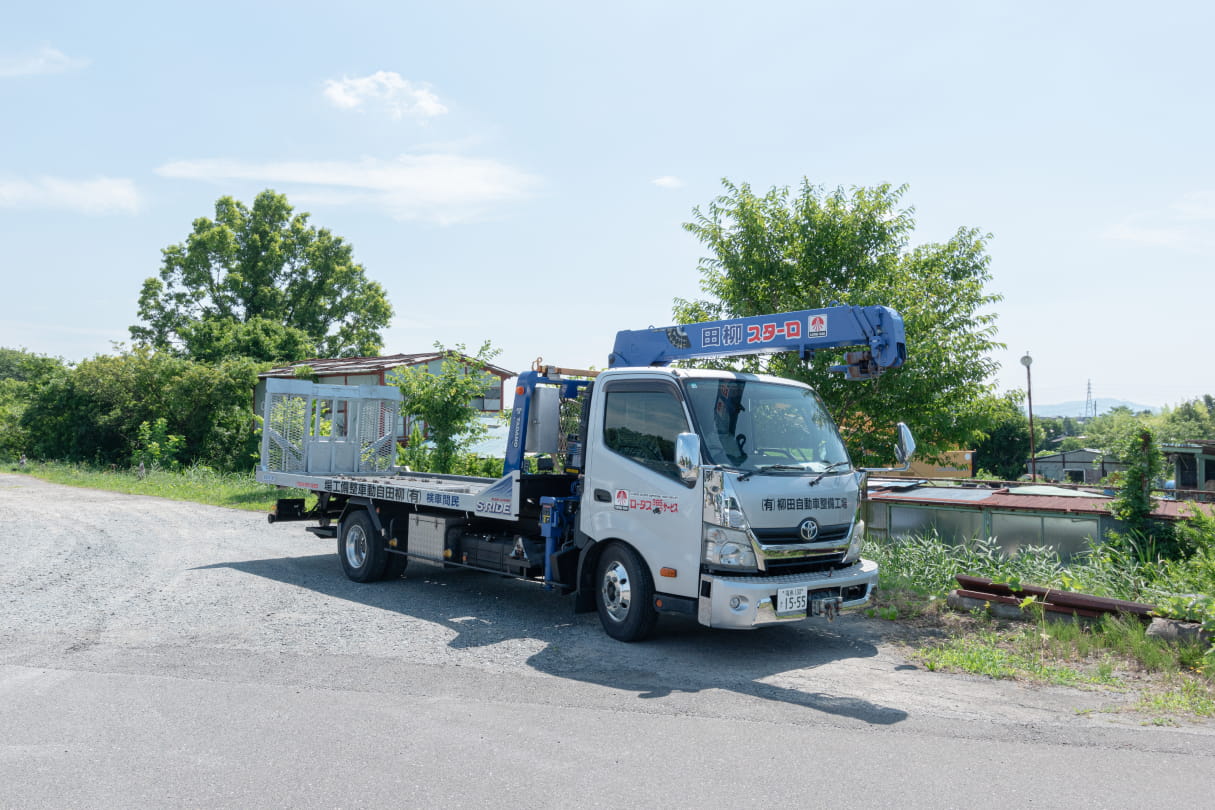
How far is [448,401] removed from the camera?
17875mm

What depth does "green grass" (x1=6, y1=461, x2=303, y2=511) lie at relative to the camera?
2120 cm

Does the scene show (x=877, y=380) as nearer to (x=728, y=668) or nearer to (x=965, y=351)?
(x=965, y=351)

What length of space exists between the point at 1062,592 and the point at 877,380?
4.49m

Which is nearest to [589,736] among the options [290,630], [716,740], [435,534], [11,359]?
[716,740]

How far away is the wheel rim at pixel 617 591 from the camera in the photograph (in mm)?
7738

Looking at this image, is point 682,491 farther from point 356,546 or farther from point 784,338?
point 356,546

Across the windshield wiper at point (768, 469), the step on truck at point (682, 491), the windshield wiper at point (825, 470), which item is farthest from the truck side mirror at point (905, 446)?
the windshield wiper at point (768, 469)

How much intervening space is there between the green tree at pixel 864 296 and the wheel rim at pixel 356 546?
613 cm

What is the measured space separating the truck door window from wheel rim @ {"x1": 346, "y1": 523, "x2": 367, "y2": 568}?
4.47 meters

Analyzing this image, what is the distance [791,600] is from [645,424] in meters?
1.96

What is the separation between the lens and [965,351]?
12703mm

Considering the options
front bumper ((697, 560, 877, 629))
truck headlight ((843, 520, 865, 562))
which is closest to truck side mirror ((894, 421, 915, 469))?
truck headlight ((843, 520, 865, 562))

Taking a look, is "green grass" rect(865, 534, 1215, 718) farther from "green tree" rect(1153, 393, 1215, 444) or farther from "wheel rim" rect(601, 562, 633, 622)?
"green tree" rect(1153, 393, 1215, 444)

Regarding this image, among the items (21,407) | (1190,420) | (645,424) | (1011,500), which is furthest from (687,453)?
(1190,420)
